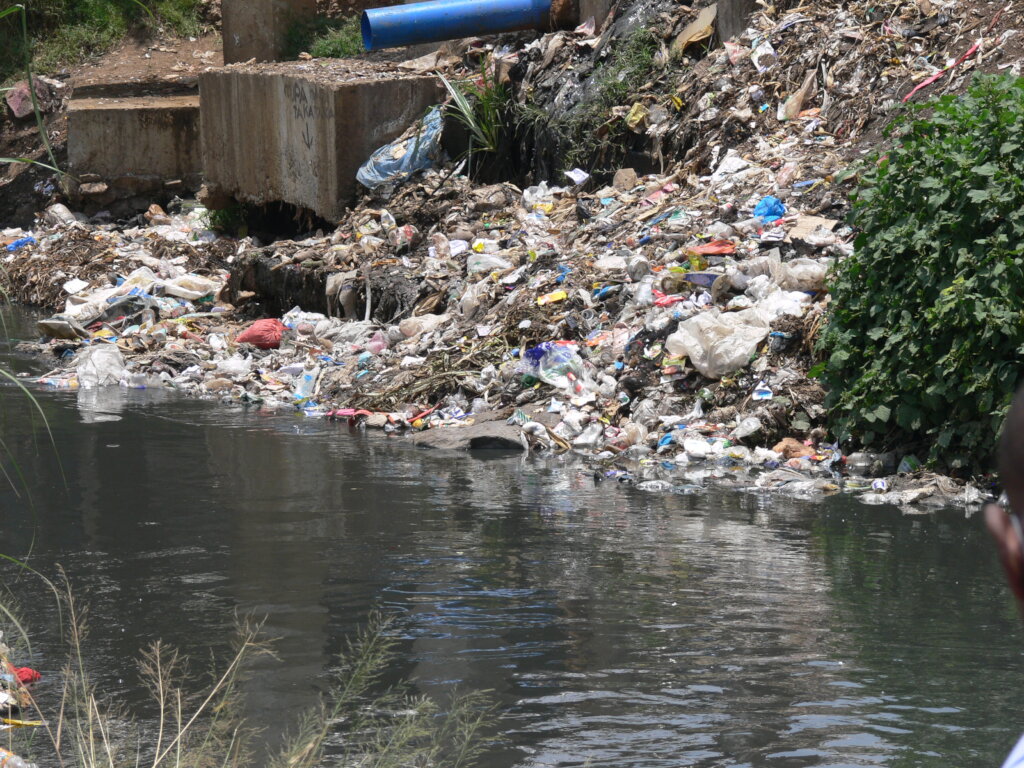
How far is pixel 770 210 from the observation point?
29.8ft

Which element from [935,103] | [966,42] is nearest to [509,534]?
[935,103]

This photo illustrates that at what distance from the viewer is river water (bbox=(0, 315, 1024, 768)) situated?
3.72m

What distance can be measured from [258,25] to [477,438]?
11926 millimetres

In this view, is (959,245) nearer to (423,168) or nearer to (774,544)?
(774,544)

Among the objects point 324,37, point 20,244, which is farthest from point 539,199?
point 20,244

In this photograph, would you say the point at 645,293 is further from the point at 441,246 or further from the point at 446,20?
the point at 446,20

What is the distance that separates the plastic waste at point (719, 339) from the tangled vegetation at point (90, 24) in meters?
16.3

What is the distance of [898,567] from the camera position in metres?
5.30

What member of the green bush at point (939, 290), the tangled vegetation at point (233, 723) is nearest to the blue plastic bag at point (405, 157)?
the green bush at point (939, 290)

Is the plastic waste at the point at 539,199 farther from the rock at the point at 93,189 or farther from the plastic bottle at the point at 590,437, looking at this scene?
the rock at the point at 93,189

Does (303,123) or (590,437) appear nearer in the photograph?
(590,437)

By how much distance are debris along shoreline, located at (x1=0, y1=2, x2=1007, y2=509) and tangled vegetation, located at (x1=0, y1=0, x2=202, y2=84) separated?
333 inches

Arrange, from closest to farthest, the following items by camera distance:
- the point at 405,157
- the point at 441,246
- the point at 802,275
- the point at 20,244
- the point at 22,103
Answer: the point at 802,275 → the point at 441,246 → the point at 405,157 → the point at 20,244 → the point at 22,103

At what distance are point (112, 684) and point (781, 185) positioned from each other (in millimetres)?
6716
